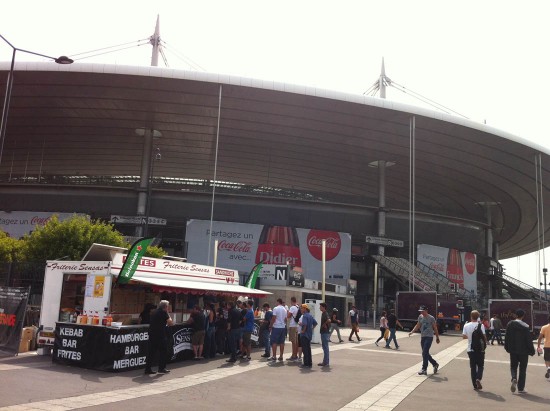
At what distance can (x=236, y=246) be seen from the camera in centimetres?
4972

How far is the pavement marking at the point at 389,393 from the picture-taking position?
8656 millimetres

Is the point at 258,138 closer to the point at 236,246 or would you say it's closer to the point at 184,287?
the point at 236,246

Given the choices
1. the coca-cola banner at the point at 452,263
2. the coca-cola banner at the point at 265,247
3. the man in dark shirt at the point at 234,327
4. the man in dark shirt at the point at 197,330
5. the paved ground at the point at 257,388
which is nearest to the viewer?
the paved ground at the point at 257,388

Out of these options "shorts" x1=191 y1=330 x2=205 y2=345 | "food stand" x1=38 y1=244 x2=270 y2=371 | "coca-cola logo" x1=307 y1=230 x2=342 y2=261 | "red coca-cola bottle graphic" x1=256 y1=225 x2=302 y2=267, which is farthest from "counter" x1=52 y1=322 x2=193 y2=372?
"coca-cola logo" x1=307 y1=230 x2=342 y2=261

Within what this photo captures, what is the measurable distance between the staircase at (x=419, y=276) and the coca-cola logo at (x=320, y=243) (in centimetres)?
425

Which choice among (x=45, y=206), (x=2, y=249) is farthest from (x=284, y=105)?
(x=45, y=206)

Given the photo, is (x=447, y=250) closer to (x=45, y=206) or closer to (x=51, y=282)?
(x=45, y=206)

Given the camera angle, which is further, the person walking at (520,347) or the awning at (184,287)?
the awning at (184,287)

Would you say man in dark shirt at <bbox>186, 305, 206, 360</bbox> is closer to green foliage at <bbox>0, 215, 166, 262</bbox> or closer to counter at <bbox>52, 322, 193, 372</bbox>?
counter at <bbox>52, 322, 193, 372</bbox>

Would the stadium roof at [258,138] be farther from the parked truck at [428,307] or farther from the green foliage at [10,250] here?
the parked truck at [428,307]

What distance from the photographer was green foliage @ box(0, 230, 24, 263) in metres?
28.4

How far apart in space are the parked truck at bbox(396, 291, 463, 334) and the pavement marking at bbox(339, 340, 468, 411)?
23.2 m

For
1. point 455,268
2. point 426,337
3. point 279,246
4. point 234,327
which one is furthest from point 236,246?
point 426,337

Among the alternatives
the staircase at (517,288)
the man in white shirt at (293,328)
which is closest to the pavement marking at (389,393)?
the man in white shirt at (293,328)
